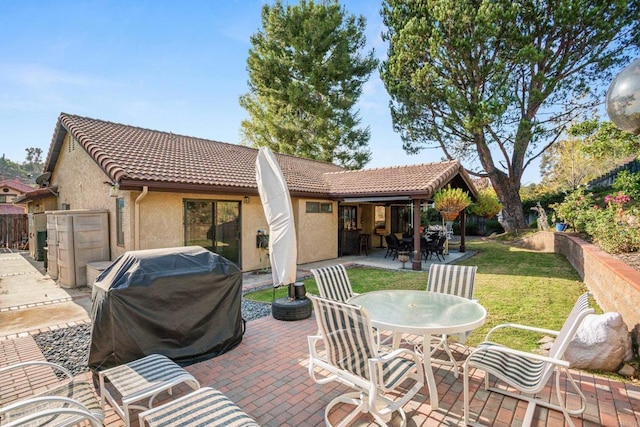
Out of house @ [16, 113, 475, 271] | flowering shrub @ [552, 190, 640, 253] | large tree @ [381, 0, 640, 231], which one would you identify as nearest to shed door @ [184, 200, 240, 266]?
house @ [16, 113, 475, 271]

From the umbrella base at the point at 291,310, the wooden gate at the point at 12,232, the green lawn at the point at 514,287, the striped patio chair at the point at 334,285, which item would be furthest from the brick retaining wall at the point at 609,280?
the wooden gate at the point at 12,232

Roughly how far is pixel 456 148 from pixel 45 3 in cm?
2228

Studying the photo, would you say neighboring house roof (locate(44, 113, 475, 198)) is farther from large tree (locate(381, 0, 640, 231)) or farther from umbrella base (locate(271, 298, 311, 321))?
large tree (locate(381, 0, 640, 231))

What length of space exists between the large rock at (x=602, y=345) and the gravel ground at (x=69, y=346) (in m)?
5.17

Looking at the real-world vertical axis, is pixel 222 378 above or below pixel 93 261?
below

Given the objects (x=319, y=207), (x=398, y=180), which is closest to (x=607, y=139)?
(x=398, y=180)

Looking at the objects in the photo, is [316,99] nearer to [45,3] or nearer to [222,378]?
[45,3]

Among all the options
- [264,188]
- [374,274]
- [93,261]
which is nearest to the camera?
[264,188]

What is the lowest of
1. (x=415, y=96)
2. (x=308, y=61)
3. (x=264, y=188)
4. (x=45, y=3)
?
(x=264, y=188)

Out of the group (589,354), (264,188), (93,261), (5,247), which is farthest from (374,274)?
(5,247)

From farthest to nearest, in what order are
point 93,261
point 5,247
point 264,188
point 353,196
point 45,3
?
point 5,247 → point 353,196 → point 93,261 → point 45,3 → point 264,188

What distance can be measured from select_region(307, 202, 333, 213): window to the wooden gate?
1829cm

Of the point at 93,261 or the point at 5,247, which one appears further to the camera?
the point at 5,247

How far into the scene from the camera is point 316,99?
1030 inches
